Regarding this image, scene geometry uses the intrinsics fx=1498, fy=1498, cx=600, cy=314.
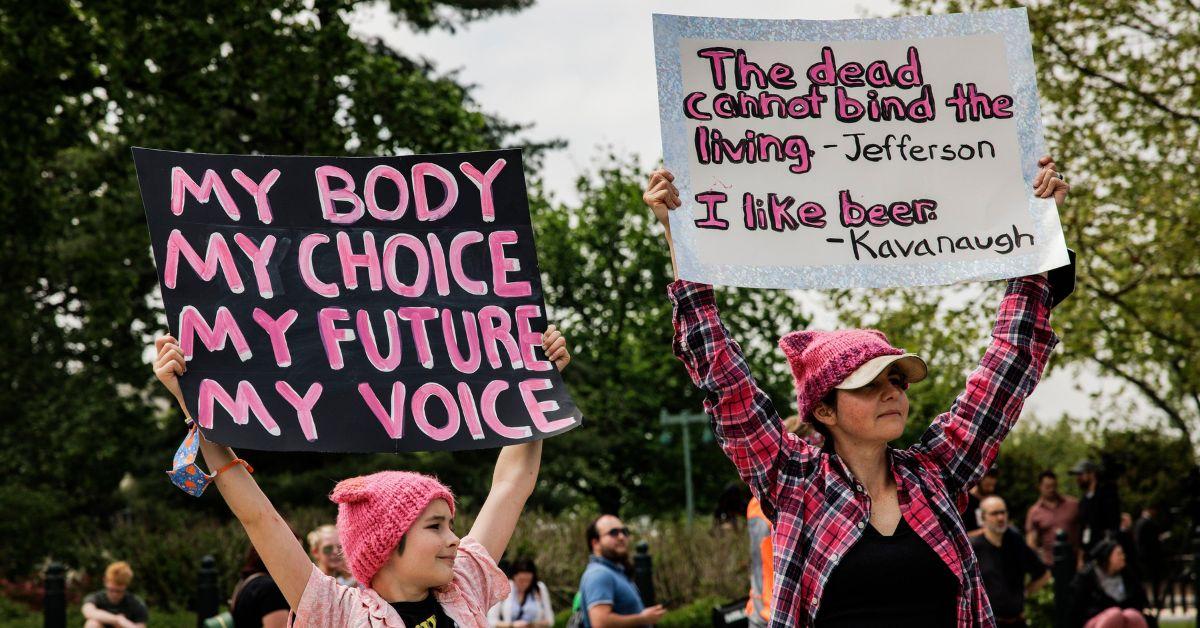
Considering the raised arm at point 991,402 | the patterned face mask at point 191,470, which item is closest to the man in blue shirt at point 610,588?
the raised arm at point 991,402

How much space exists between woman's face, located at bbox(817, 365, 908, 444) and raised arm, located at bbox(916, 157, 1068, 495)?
18 cm

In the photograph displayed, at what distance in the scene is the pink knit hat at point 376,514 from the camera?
3.57m

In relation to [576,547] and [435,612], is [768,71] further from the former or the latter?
[576,547]

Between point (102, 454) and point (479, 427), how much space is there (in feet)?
72.9

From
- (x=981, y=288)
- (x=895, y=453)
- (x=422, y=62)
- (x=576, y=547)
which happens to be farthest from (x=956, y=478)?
(x=422, y=62)

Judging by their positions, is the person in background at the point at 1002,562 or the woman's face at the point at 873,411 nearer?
the woman's face at the point at 873,411

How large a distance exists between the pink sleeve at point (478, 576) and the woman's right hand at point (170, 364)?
31.6 inches

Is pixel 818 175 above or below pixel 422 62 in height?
below

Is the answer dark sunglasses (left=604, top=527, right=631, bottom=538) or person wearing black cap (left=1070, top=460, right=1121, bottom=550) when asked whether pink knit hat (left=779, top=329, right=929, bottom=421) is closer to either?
dark sunglasses (left=604, top=527, right=631, bottom=538)

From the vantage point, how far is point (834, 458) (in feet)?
12.5

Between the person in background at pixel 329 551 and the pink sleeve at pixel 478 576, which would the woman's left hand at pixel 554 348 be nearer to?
the pink sleeve at pixel 478 576

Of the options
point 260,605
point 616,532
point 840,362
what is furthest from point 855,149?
point 616,532

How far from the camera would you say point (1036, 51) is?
584 inches

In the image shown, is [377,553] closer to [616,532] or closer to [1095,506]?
[616,532]
